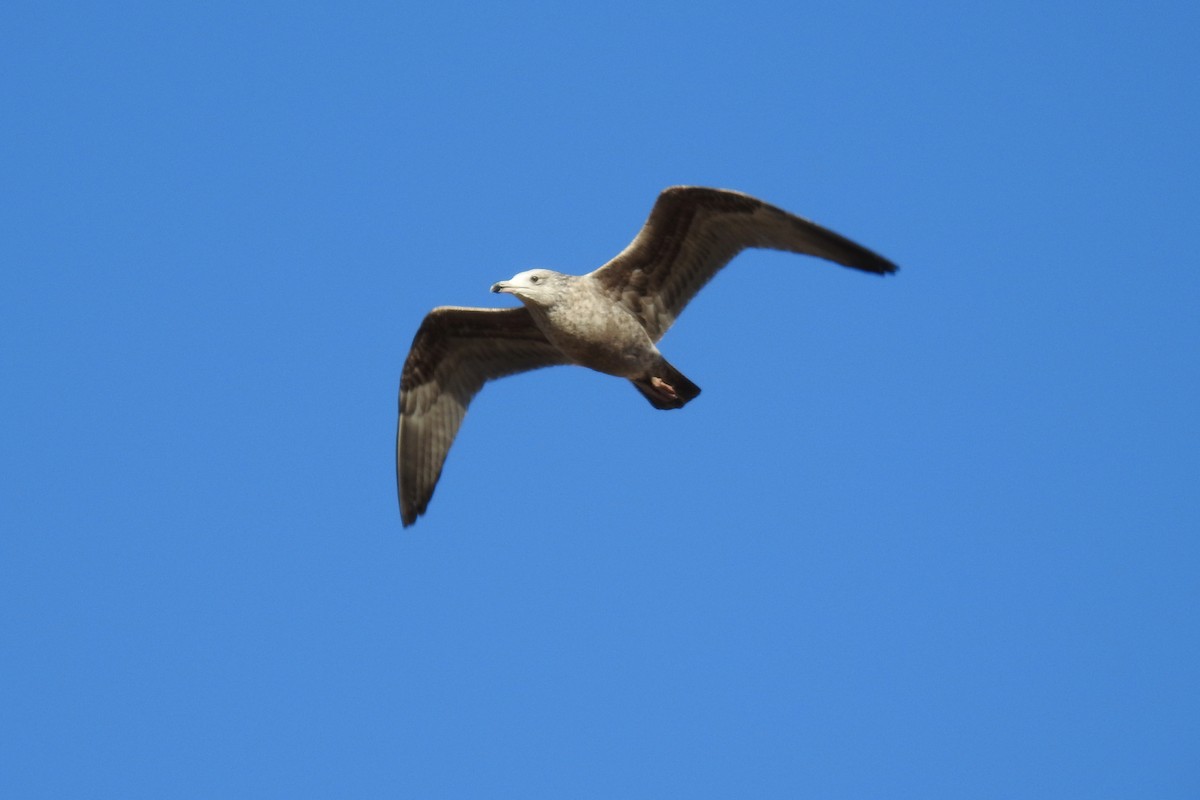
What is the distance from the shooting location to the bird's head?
1306 cm

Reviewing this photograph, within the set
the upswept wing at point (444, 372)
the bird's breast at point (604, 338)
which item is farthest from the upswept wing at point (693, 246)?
the upswept wing at point (444, 372)

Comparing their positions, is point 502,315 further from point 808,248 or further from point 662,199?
point 808,248

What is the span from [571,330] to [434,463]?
265cm

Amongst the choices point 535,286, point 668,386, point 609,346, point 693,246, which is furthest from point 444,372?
point 693,246

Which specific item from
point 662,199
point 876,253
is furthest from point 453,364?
point 876,253

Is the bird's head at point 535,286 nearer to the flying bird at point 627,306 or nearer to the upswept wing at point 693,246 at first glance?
the flying bird at point 627,306

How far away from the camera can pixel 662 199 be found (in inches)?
518

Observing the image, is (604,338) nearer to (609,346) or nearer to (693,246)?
(609,346)

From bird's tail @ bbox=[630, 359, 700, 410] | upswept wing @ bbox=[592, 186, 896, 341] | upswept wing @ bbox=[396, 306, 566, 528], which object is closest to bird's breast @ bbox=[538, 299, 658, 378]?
bird's tail @ bbox=[630, 359, 700, 410]

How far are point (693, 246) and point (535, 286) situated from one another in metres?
1.54

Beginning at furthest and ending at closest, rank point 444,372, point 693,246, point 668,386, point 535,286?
point 444,372 → point 668,386 → point 693,246 → point 535,286

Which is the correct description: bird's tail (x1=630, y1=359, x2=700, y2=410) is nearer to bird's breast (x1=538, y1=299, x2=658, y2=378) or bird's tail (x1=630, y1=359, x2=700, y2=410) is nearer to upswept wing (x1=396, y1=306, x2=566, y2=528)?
bird's breast (x1=538, y1=299, x2=658, y2=378)

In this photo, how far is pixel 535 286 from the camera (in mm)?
13117

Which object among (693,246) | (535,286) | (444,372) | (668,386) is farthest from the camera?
(444,372)
